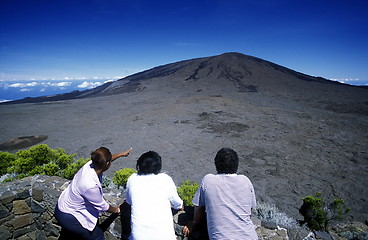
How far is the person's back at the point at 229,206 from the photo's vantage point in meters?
1.95

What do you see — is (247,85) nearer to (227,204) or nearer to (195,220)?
(195,220)

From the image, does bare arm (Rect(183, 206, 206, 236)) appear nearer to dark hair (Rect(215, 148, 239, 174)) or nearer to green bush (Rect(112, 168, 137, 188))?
dark hair (Rect(215, 148, 239, 174))

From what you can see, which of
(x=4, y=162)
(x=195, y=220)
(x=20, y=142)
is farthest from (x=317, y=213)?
(x=20, y=142)

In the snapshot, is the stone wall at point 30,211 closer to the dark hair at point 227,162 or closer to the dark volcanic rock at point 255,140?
the dark hair at point 227,162

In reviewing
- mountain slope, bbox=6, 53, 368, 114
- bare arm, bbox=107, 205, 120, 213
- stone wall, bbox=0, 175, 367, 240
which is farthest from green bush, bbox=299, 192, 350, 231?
mountain slope, bbox=6, 53, 368, 114

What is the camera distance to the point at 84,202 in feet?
7.72

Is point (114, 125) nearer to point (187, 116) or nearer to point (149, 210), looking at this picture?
point (187, 116)

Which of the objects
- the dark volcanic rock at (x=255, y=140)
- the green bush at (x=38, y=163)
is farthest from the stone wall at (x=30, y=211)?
the dark volcanic rock at (x=255, y=140)

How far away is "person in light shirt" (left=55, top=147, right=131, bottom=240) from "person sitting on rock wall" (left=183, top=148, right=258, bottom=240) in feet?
3.89

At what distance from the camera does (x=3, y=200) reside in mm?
3010

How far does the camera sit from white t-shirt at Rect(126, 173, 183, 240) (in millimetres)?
1986

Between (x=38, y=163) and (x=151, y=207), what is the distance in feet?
18.1

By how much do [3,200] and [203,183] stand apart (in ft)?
10.2

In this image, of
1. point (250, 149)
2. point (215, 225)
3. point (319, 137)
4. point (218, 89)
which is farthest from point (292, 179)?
point (218, 89)
